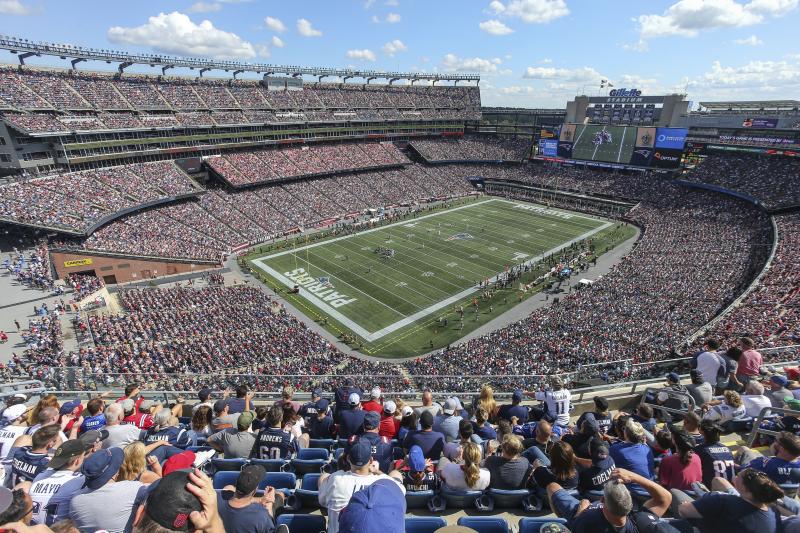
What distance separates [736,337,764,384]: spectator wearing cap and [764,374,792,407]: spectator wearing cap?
3.18 feet

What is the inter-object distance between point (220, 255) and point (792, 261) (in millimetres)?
47048

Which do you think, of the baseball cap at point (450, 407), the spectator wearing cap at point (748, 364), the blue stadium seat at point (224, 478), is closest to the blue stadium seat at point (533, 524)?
the baseball cap at point (450, 407)

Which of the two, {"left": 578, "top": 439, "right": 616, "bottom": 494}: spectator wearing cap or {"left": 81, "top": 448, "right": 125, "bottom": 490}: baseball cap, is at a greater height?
{"left": 81, "top": 448, "right": 125, "bottom": 490}: baseball cap

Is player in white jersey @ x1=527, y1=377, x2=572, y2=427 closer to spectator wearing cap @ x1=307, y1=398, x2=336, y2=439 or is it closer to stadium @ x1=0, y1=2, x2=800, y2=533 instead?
stadium @ x1=0, y1=2, x2=800, y2=533

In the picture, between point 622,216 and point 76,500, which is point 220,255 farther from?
point 622,216

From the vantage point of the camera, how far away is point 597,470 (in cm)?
503

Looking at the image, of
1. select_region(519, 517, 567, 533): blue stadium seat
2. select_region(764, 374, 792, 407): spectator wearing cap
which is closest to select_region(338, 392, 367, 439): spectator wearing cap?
select_region(519, 517, 567, 533): blue stadium seat

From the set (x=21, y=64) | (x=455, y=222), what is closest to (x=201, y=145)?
(x=21, y=64)

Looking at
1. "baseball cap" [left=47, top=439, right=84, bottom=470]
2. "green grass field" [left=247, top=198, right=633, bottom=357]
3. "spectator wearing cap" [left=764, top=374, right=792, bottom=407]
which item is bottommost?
"green grass field" [left=247, top=198, right=633, bottom=357]

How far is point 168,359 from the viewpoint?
22375 mm

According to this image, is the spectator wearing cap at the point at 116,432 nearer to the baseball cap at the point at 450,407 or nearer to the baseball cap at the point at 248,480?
the baseball cap at the point at 248,480

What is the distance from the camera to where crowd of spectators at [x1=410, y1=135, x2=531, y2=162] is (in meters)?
84.6

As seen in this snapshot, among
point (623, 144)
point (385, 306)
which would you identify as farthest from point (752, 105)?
point (385, 306)

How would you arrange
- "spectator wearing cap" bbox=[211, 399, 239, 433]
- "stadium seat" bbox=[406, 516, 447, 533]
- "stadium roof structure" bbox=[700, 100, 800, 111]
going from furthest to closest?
1. "stadium roof structure" bbox=[700, 100, 800, 111]
2. "spectator wearing cap" bbox=[211, 399, 239, 433]
3. "stadium seat" bbox=[406, 516, 447, 533]
